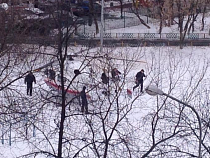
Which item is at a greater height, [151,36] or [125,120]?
[151,36]

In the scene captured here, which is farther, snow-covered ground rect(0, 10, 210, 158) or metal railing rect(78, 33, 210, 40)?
metal railing rect(78, 33, 210, 40)

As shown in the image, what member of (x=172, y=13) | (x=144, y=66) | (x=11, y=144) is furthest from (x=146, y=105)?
(x=172, y=13)

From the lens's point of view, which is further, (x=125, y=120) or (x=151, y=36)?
(x=151, y=36)

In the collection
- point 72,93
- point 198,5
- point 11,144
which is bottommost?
point 11,144

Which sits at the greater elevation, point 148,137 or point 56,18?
point 56,18

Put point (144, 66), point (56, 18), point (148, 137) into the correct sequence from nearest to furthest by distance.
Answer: point (56, 18) < point (148, 137) < point (144, 66)

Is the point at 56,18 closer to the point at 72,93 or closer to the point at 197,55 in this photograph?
the point at 72,93

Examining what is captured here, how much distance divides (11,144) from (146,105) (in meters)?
5.53

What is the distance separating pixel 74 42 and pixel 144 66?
271 inches

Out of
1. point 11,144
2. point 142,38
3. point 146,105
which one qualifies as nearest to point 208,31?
point 142,38

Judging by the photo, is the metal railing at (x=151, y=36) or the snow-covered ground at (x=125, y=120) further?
the metal railing at (x=151, y=36)

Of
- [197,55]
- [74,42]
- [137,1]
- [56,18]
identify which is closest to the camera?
[56,18]

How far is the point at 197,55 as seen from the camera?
29781 mm

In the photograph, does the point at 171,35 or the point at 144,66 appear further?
the point at 171,35
